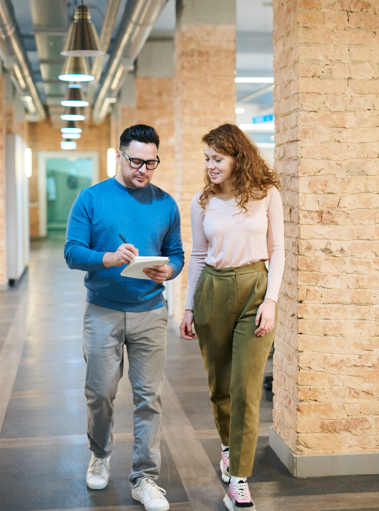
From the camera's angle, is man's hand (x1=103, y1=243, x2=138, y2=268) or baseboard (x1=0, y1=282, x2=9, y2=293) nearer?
man's hand (x1=103, y1=243, x2=138, y2=268)

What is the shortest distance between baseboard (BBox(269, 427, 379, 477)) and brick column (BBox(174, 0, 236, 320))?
11.9 ft

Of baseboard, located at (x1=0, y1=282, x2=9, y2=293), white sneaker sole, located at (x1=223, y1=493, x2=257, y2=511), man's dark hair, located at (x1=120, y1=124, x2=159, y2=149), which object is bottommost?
baseboard, located at (x1=0, y1=282, x2=9, y2=293)

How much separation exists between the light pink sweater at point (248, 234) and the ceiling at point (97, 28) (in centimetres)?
448

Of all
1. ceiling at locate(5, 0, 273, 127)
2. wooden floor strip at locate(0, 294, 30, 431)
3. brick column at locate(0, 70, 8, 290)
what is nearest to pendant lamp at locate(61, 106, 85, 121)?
ceiling at locate(5, 0, 273, 127)

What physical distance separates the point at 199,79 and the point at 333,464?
4.48m

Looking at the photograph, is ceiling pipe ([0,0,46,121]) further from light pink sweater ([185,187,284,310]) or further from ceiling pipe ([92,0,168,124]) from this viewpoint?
light pink sweater ([185,187,284,310])

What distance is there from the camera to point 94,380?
8.86 ft

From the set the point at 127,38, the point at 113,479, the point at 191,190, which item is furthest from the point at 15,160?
the point at 113,479

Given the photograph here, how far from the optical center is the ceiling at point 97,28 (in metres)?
6.80

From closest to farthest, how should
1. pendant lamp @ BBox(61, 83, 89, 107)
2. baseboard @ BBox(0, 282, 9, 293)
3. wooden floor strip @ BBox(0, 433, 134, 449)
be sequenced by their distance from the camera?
wooden floor strip @ BBox(0, 433, 134, 449) → pendant lamp @ BBox(61, 83, 89, 107) → baseboard @ BBox(0, 282, 9, 293)

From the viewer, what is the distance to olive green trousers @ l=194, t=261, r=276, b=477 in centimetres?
257

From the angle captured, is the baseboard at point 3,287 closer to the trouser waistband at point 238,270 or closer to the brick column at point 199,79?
the brick column at point 199,79

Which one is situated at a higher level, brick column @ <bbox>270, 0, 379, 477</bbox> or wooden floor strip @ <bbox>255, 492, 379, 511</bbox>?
brick column @ <bbox>270, 0, 379, 477</bbox>

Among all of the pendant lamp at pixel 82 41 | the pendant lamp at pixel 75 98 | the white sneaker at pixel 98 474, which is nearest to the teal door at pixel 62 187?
the pendant lamp at pixel 75 98
